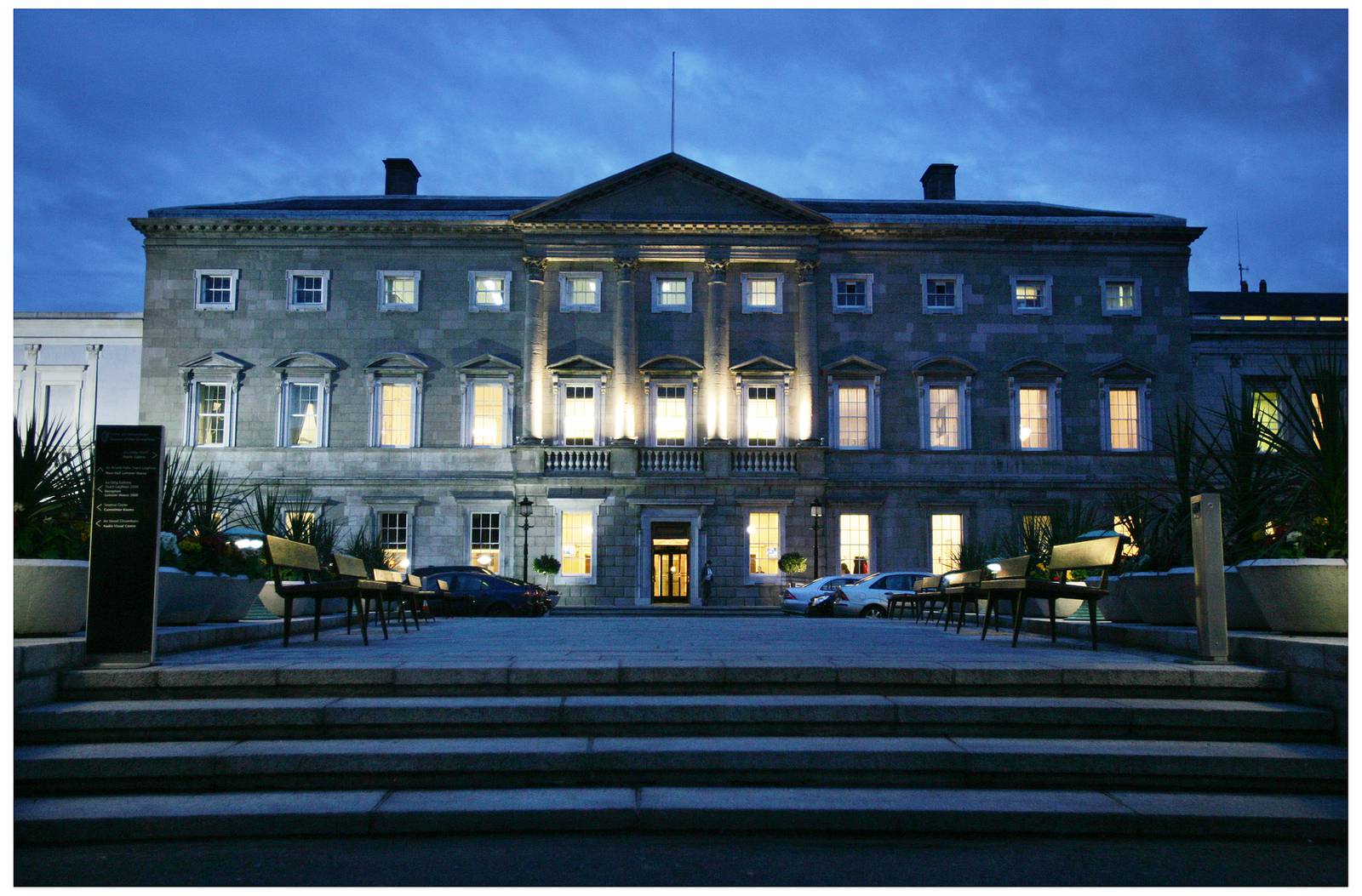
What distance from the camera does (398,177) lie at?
43.7 metres

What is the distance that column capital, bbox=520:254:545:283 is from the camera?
37469 mm

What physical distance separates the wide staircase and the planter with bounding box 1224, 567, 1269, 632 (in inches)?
86.3

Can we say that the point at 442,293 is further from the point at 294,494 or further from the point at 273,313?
the point at 294,494

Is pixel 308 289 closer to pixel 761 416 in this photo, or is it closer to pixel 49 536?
pixel 761 416

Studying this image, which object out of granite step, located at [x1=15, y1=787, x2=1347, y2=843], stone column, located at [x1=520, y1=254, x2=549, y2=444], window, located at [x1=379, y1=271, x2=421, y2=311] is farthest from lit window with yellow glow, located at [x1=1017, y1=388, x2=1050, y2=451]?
granite step, located at [x1=15, y1=787, x2=1347, y2=843]

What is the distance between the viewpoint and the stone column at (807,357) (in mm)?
37062

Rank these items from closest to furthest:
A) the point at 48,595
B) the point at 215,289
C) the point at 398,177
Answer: the point at 48,595
the point at 215,289
the point at 398,177

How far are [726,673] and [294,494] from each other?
106 feet

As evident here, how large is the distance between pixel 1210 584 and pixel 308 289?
3504 cm

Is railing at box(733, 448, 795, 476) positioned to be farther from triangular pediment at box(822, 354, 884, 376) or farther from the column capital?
the column capital

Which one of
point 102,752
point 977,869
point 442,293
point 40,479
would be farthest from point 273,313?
point 977,869

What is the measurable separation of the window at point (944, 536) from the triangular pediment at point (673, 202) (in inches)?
424

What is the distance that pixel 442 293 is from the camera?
3784 cm

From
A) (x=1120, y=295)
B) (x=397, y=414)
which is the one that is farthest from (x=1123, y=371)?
(x=397, y=414)
